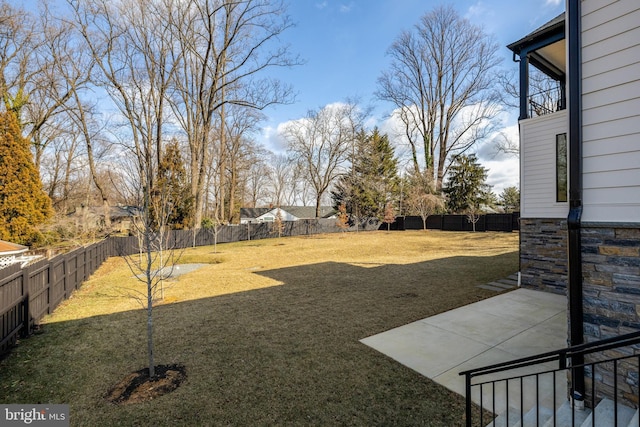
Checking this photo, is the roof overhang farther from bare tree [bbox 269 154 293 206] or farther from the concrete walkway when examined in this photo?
bare tree [bbox 269 154 293 206]

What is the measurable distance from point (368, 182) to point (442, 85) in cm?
1210

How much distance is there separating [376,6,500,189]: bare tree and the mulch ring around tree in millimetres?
29328

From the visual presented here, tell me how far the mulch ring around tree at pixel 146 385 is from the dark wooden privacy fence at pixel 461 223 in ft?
77.9

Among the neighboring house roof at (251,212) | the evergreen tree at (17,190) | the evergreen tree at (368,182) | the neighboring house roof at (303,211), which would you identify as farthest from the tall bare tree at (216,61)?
the neighboring house roof at (303,211)

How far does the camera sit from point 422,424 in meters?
2.60

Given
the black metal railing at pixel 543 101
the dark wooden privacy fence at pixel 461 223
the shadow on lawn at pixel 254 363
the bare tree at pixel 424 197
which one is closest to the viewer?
the shadow on lawn at pixel 254 363

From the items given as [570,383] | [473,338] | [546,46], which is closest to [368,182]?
[546,46]

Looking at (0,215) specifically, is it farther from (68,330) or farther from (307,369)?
(307,369)

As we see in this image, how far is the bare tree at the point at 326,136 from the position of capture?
2912 cm

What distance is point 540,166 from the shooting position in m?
6.62

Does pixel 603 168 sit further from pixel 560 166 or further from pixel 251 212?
pixel 251 212

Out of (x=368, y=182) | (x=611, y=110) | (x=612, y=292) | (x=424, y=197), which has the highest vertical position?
(x=368, y=182)

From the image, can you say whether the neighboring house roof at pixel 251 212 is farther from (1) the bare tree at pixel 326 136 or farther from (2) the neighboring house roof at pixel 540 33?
(2) the neighboring house roof at pixel 540 33

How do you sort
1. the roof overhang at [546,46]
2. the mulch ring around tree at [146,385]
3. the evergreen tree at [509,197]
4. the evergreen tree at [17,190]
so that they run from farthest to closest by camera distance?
1. the evergreen tree at [509,197]
2. the evergreen tree at [17,190]
3. the roof overhang at [546,46]
4. the mulch ring around tree at [146,385]
